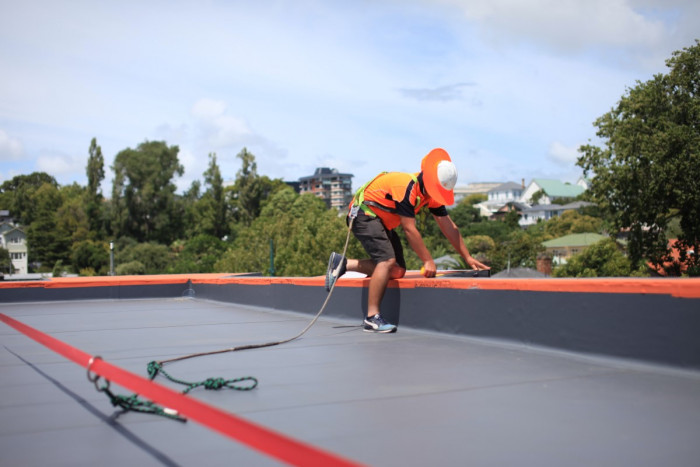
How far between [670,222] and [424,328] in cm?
3157

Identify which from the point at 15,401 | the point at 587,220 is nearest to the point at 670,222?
the point at 15,401

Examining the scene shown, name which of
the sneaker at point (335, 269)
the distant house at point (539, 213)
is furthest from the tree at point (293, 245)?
the distant house at point (539, 213)

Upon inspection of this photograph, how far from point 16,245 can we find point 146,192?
149ft

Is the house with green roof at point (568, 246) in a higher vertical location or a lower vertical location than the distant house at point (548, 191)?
lower

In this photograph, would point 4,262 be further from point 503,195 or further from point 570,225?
point 503,195

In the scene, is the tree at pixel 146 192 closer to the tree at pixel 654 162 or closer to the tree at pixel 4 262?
the tree at pixel 4 262

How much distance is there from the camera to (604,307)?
356 cm

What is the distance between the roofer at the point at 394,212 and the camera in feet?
16.6

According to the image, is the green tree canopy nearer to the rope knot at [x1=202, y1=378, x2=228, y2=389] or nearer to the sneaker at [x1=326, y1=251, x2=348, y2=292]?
the sneaker at [x1=326, y1=251, x2=348, y2=292]

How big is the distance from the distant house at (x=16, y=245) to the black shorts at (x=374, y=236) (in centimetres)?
11499

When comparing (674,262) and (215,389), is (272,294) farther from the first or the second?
(674,262)

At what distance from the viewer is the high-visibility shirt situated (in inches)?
199

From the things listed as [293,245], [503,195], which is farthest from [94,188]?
[503,195]

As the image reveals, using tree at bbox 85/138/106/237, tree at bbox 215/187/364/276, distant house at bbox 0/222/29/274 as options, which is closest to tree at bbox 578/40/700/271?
tree at bbox 215/187/364/276
